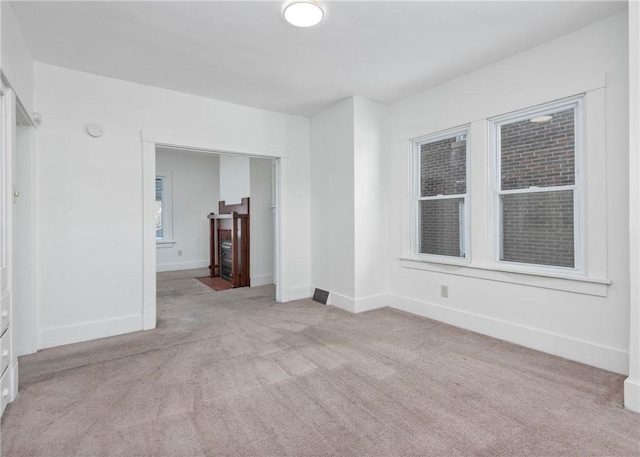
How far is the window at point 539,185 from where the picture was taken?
2611 millimetres

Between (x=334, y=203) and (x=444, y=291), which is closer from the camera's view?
(x=444, y=291)

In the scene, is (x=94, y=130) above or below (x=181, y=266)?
above

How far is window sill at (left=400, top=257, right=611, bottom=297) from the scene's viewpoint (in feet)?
8.01

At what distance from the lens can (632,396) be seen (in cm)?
190

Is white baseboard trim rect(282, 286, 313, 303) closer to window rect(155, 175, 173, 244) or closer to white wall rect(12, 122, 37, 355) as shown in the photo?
white wall rect(12, 122, 37, 355)

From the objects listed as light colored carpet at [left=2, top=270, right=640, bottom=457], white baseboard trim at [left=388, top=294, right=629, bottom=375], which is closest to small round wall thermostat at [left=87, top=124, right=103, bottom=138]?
light colored carpet at [left=2, top=270, right=640, bottom=457]

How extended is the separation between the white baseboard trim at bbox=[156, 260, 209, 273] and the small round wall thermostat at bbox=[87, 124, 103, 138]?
4.45 m

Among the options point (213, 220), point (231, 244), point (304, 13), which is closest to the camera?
point (304, 13)

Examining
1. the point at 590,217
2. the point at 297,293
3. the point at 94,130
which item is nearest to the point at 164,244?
the point at 297,293

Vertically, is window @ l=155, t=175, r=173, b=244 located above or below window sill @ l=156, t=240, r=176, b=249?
above

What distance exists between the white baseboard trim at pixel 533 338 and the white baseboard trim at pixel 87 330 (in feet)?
9.77

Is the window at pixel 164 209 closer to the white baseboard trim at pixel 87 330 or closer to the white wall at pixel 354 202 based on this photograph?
the white baseboard trim at pixel 87 330

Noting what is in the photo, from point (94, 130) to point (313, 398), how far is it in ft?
9.96

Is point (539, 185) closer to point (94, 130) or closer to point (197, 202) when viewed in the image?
point (94, 130)
